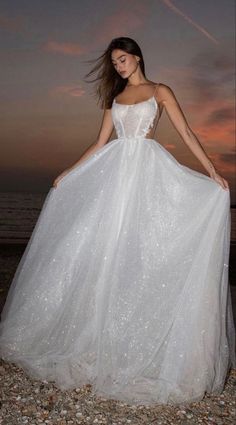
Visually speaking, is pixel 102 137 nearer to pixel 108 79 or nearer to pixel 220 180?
pixel 108 79

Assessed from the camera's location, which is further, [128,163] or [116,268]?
[128,163]

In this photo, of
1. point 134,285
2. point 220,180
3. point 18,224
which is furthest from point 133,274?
point 18,224

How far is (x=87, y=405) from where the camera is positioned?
345 cm

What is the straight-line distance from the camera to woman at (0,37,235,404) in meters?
3.54

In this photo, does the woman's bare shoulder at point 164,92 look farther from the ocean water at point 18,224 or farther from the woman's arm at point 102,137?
the ocean water at point 18,224

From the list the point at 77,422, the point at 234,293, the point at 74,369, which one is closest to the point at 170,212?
the point at 74,369

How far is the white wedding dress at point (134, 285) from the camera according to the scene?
11.6ft

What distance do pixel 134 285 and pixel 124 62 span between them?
201cm

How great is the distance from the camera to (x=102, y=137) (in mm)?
4426

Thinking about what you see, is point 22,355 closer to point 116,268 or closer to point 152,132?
point 116,268

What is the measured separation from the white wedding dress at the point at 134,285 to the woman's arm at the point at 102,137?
0.86ft

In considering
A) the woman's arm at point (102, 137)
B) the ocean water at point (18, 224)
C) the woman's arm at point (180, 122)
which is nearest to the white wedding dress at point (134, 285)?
the woman's arm at point (180, 122)

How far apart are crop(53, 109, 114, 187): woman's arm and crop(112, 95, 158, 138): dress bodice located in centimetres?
32

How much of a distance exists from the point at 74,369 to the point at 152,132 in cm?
215
